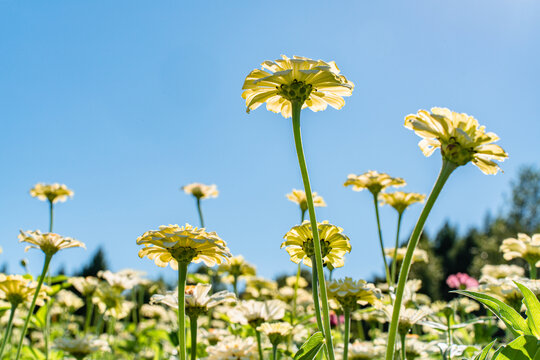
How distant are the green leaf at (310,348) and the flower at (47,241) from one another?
1.49m

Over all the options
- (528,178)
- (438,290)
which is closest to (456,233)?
(528,178)

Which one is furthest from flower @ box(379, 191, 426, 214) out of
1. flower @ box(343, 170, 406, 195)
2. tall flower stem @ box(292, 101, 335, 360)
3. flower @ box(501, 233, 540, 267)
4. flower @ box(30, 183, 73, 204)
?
flower @ box(30, 183, 73, 204)

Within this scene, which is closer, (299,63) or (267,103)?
(299,63)

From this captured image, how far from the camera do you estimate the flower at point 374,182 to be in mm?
2404

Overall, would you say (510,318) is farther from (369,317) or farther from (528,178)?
(528,178)

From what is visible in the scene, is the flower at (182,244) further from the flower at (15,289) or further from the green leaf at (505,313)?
the flower at (15,289)

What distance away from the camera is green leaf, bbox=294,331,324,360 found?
3.67ft

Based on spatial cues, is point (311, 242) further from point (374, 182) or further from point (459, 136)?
point (374, 182)

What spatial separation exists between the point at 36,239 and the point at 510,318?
2.00m

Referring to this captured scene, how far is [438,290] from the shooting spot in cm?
1819

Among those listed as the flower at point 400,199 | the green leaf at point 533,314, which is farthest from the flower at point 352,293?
the flower at point 400,199

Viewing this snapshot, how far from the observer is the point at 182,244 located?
1.39 metres

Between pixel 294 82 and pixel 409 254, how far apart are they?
596 mm

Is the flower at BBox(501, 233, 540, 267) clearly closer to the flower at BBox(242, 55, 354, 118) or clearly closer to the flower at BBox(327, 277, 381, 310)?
the flower at BBox(327, 277, 381, 310)
